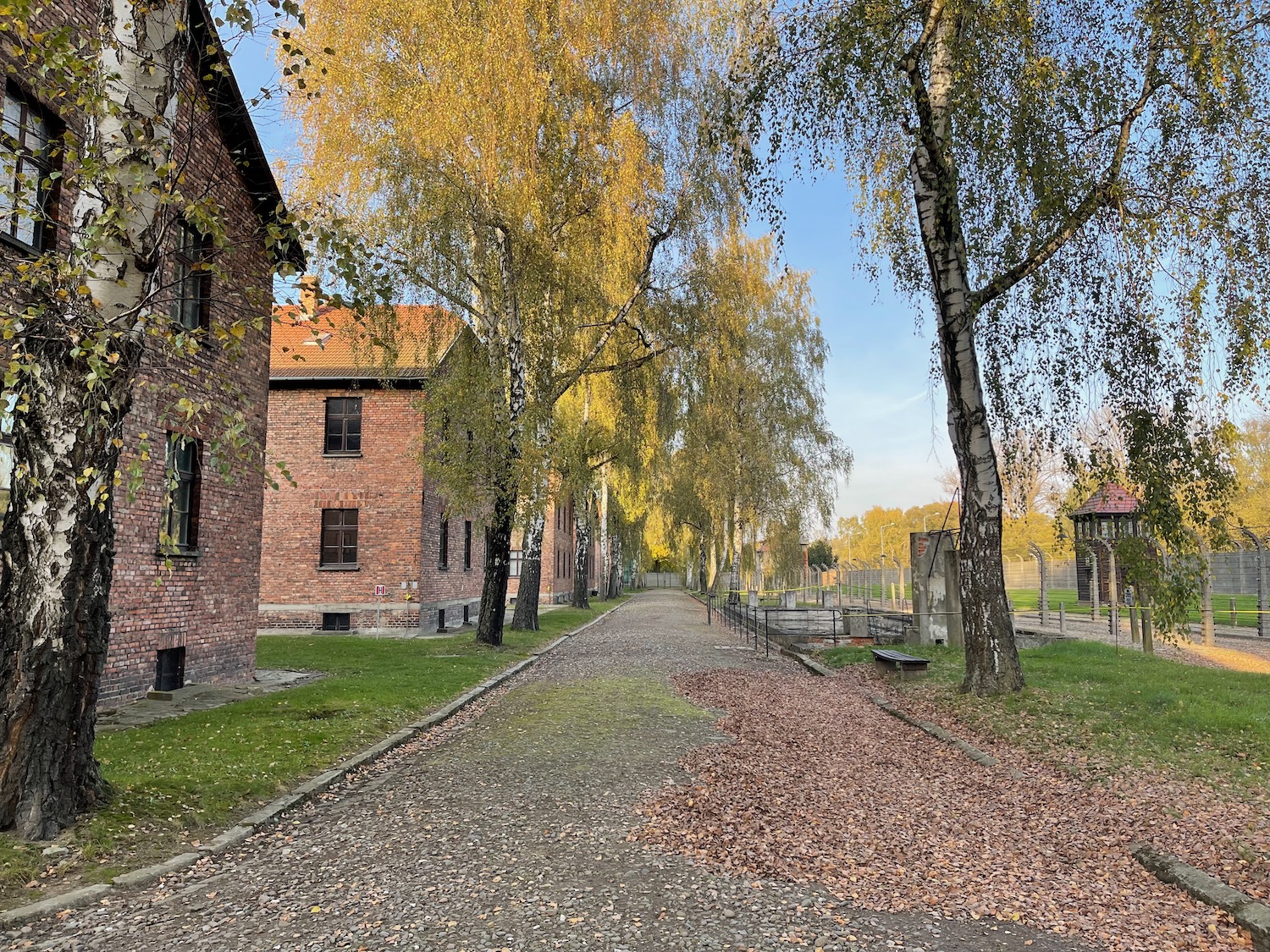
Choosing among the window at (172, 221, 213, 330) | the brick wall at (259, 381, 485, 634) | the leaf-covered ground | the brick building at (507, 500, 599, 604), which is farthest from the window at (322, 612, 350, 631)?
the leaf-covered ground

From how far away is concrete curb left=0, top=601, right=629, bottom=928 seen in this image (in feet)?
13.3

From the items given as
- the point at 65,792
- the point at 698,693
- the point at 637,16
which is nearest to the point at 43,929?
the point at 65,792

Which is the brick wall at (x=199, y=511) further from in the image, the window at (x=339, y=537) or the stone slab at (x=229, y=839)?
the window at (x=339, y=537)

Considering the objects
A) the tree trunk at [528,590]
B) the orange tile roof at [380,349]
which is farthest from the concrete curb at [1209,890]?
the tree trunk at [528,590]

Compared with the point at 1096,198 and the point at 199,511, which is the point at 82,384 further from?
the point at 1096,198

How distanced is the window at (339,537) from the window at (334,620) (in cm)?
127

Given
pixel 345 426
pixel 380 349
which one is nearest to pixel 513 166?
pixel 380 349

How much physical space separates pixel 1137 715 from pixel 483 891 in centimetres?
693

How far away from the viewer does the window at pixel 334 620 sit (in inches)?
845

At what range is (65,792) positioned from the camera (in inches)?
193

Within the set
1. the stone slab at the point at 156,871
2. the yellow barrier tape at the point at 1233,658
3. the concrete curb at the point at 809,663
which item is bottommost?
the concrete curb at the point at 809,663

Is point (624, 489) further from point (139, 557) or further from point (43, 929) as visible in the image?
point (43, 929)

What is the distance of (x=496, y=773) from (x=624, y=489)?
25537 mm

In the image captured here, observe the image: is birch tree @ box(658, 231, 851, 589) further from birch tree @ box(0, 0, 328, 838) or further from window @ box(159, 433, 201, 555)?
birch tree @ box(0, 0, 328, 838)
